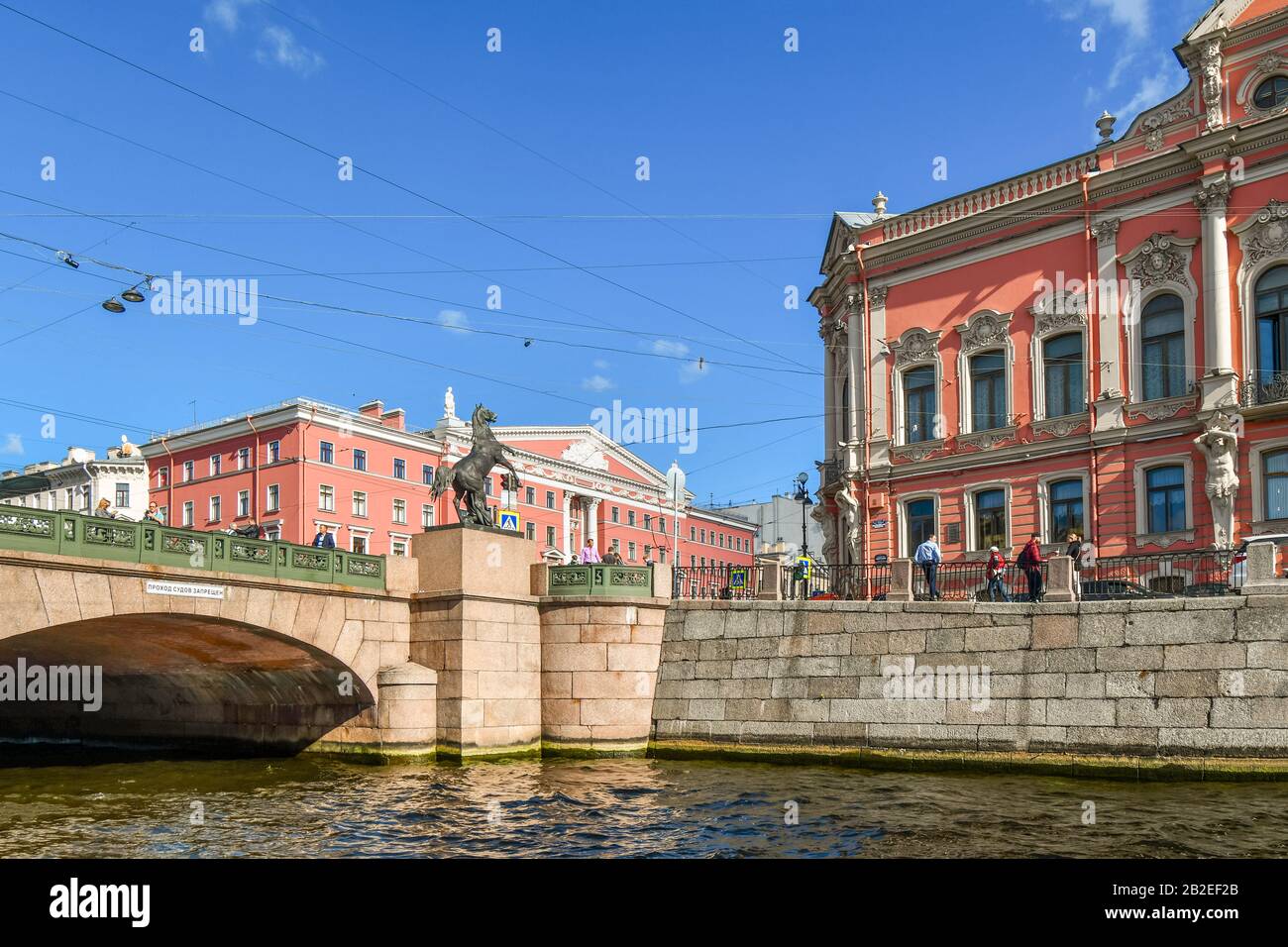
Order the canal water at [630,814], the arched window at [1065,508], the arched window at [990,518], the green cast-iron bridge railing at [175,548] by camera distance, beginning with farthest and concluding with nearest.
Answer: the arched window at [990,518], the arched window at [1065,508], the green cast-iron bridge railing at [175,548], the canal water at [630,814]

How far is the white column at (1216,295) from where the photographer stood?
2412 cm

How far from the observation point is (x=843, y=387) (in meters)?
32.7

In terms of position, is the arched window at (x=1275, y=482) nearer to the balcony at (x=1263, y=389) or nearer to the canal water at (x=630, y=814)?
the balcony at (x=1263, y=389)

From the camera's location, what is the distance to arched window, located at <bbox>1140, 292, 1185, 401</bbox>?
2536cm

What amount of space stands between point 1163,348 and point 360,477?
131 feet

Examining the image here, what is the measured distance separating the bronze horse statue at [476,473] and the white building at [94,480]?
44.4m

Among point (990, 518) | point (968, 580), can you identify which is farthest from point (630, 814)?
point (990, 518)

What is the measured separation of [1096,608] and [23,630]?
16.0 m

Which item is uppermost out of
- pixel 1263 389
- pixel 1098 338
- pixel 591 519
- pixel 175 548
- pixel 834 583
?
pixel 1098 338

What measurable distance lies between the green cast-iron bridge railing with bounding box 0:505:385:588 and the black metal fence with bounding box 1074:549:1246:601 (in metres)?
12.8

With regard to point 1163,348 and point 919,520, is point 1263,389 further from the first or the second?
point 919,520

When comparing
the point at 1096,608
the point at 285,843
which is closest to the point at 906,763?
the point at 1096,608

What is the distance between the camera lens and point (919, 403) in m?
30.0

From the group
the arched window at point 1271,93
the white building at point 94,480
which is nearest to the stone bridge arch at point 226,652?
the arched window at point 1271,93
